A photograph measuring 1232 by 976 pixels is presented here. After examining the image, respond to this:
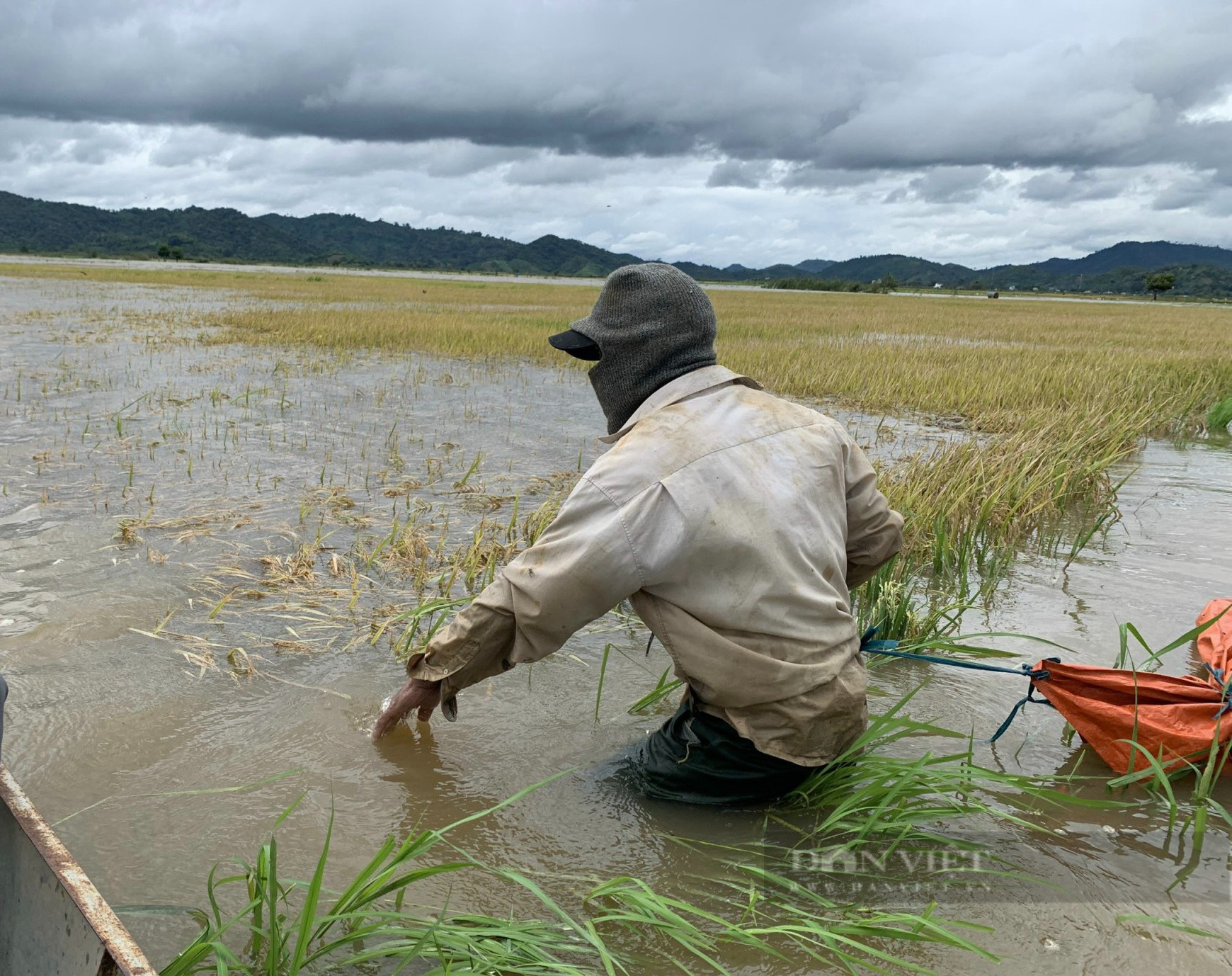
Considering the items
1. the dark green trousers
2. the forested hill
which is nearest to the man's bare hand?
the dark green trousers

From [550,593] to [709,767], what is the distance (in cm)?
66

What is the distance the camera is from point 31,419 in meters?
7.13

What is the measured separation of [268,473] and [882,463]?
162 inches

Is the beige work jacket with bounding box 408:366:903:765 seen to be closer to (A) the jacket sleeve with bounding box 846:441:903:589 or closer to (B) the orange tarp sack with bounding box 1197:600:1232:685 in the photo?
(A) the jacket sleeve with bounding box 846:441:903:589

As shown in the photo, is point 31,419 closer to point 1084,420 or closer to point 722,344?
point 1084,420

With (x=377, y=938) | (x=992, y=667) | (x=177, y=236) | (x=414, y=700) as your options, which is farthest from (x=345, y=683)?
(x=177, y=236)

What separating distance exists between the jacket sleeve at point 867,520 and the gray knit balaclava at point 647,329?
45 centimetres

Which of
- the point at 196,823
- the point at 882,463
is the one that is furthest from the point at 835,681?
the point at 882,463

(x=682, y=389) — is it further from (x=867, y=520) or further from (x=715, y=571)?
(x=867, y=520)

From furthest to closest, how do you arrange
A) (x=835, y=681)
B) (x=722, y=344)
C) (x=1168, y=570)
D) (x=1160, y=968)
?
(x=722, y=344) < (x=1168, y=570) < (x=835, y=681) < (x=1160, y=968)

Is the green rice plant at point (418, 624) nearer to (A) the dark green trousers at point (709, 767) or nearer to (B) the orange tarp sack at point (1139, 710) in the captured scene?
(A) the dark green trousers at point (709, 767)

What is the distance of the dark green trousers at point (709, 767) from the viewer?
6.96ft

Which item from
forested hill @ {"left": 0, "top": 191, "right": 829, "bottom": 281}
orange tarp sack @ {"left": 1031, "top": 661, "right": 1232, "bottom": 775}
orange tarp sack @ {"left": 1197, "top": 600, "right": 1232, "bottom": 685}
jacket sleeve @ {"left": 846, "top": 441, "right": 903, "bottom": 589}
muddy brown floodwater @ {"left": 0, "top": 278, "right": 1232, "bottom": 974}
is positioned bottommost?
muddy brown floodwater @ {"left": 0, "top": 278, "right": 1232, "bottom": 974}

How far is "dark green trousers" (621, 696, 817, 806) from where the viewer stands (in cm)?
212
